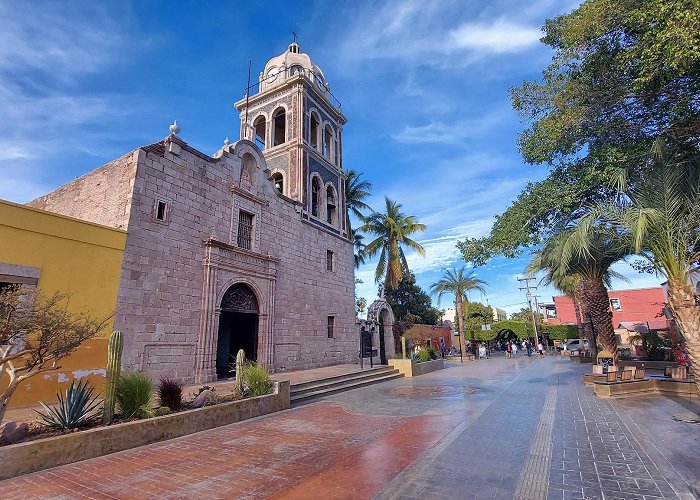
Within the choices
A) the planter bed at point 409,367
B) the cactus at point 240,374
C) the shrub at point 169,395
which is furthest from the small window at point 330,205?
the shrub at point 169,395

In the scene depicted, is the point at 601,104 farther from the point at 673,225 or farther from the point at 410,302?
the point at 410,302

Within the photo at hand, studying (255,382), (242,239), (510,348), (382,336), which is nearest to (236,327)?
(242,239)

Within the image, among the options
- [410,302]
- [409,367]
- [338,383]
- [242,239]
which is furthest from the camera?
[410,302]

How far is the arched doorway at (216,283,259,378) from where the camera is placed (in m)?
13.6

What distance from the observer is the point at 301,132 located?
19.0 metres

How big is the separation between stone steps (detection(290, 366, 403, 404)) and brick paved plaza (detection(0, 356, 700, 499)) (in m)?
2.16

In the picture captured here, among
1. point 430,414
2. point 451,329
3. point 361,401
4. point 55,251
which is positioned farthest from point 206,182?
point 451,329

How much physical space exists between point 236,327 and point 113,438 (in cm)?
1033

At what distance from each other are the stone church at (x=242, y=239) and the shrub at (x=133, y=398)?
11.4 feet

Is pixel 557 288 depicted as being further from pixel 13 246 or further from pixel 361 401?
pixel 13 246

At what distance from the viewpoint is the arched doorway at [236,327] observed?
44.6ft

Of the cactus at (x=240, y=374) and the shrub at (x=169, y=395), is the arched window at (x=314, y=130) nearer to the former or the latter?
the cactus at (x=240, y=374)

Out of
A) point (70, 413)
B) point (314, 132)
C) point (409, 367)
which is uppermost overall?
point (314, 132)

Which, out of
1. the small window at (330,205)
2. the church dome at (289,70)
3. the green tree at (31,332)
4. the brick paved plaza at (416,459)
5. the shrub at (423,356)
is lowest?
the brick paved plaza at (416,459)
